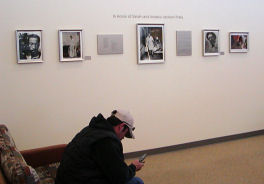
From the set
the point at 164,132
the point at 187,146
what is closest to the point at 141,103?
the point at 164,132

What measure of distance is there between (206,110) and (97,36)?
10.2 ft

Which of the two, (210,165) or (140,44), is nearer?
(210,165)

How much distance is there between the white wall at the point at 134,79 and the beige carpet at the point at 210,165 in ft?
1.48

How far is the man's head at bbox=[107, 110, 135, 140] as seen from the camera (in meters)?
3.46

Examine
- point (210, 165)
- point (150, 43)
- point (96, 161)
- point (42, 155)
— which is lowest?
point (210, 165)

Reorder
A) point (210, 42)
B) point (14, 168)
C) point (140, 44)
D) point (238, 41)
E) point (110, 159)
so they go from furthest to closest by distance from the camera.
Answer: point (238, 41) → point (210, 42) → point (140, 44) → point (14, 168) → point (110, 159)

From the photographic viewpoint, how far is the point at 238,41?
7.88 m

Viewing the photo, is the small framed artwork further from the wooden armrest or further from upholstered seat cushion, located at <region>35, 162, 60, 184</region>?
upholstered seat cushion, located at <region>35, 162, 60, 184</region>

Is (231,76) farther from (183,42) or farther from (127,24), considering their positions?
(127,24)

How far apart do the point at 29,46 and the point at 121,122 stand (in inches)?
125

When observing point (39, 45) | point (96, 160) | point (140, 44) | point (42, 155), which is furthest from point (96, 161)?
point (140, 44)

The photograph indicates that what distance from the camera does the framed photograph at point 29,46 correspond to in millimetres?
5816

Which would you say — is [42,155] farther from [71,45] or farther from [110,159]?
[71,45]

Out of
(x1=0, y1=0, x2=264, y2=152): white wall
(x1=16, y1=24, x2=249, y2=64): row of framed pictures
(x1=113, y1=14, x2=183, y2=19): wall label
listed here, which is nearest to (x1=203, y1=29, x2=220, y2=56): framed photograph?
(x1=16, y1=24, x2=249, y2=64): row of framed pictures
